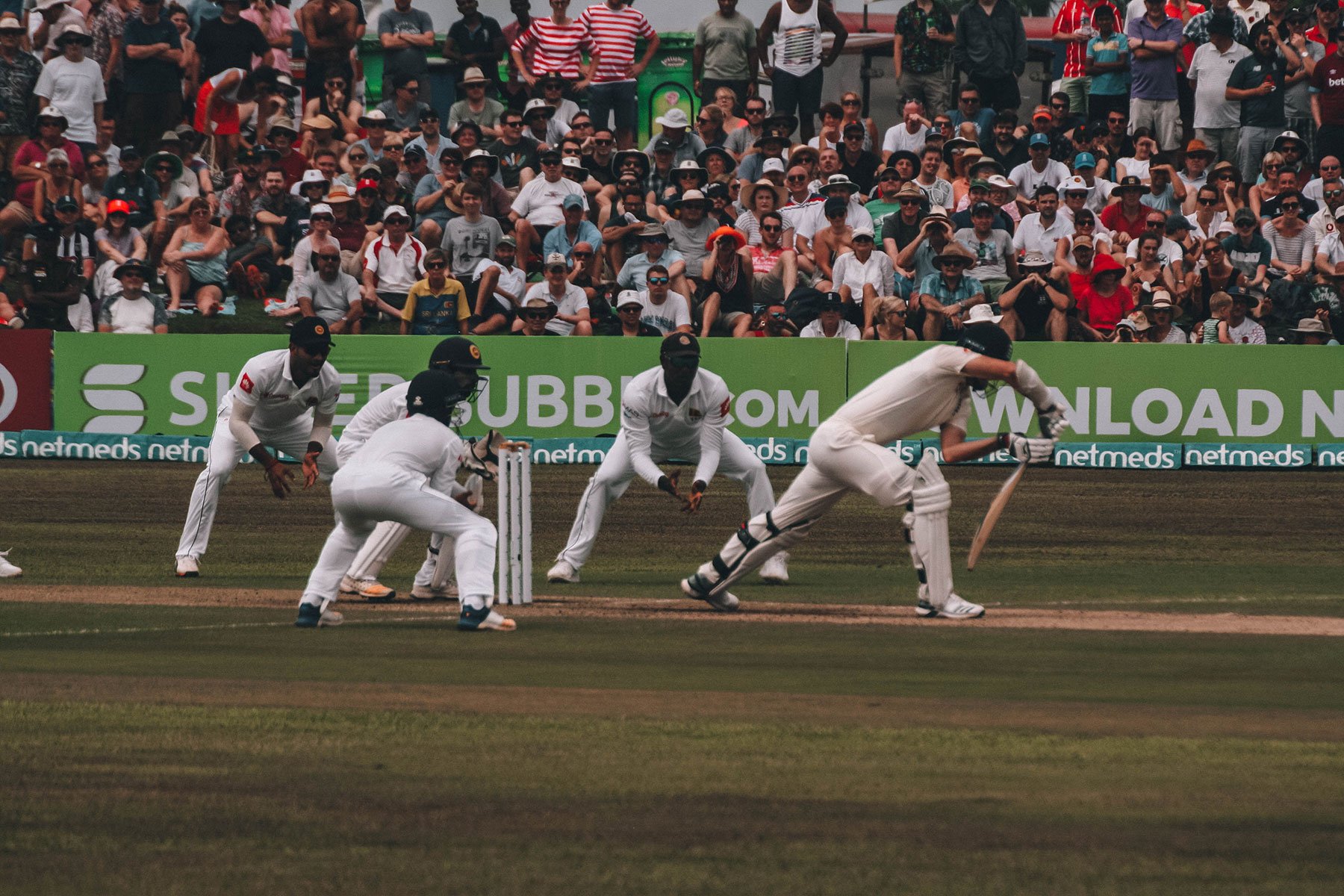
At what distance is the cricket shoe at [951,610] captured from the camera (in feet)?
38.6

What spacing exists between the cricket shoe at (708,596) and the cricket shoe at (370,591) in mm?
2132

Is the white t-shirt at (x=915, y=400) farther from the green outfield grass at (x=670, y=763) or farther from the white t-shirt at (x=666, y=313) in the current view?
the white t-shirt at (x=666, y=313)

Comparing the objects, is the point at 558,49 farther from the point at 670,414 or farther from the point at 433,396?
the point at 433,396

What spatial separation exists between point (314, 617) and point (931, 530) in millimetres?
3739

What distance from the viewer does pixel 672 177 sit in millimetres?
23594

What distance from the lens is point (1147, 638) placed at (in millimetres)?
10938

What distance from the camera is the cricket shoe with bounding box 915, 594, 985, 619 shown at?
38.6 feet

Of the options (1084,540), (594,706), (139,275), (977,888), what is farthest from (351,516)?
(139,275)

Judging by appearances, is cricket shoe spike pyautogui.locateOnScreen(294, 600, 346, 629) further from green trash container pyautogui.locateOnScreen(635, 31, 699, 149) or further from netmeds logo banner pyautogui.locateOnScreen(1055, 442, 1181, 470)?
green trash container pyautogui.locateOnScreen(635, 31, 699, 149)

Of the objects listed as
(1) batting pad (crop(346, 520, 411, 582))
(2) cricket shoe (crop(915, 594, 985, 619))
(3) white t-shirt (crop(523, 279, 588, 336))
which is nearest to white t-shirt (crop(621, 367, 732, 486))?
(1) batting pad (crop(346, 520, 411, 582))

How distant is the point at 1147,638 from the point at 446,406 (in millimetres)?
4306

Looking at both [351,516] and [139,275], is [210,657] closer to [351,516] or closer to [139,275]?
[351,516]

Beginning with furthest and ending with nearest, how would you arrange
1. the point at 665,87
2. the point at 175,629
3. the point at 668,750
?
the point at 665,87, the point at 175,629, the point at 668,750

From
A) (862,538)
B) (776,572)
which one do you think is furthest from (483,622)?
(862,538)
